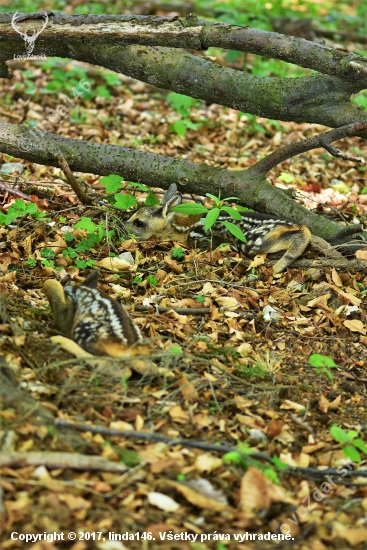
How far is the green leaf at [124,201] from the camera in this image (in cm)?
662

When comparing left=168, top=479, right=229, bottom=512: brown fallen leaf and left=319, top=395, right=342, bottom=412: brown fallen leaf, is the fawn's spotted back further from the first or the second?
left=168, top=479, right=229, bottom=512: brown fallen leaf

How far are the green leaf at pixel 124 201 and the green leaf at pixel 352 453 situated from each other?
3628 mm

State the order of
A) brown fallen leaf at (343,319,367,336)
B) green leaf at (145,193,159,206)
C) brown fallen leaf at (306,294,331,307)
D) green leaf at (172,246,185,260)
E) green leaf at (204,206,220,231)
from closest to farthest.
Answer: brown fallen leaf at (343,319,367,336)
green leaf at (204,206,220,231)
brown fallen leaf at (306,294,331,307)
green leaf at (172,246,185,260)
green leaf at (145,193,159,206)

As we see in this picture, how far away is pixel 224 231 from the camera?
695 centimetres

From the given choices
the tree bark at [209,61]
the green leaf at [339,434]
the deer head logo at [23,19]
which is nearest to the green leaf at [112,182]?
the tree bark at [209,61]

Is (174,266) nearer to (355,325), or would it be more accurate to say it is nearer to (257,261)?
(257,261)

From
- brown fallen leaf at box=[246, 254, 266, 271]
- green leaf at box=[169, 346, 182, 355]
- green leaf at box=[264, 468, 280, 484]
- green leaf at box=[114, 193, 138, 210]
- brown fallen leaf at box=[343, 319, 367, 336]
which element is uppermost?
green leaf at box=[264, 468, 280, 484]

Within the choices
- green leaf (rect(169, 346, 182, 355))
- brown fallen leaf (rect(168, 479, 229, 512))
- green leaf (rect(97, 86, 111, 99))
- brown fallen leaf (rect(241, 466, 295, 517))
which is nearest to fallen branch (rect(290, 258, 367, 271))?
green leaf (rect(169, 346, 182, 355))

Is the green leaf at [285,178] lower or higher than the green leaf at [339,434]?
lower

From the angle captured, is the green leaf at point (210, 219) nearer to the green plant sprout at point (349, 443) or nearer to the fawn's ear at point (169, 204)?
the fawn's ear at point (169, 204)

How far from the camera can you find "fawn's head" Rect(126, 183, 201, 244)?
6.86m

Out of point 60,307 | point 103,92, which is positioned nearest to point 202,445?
point 60,307

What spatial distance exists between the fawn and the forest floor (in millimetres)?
125

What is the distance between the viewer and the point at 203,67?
661cm
